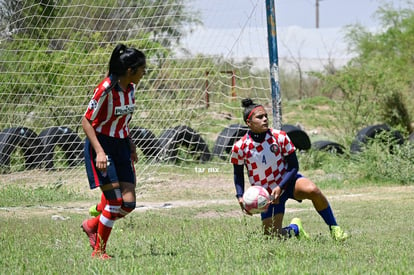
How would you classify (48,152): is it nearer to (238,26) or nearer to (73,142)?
(73,142)

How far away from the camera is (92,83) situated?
45.5ft

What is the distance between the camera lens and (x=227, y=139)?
54.0 feet

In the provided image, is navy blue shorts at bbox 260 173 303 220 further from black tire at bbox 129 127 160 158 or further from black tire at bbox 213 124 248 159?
black tire at bbox 213 124 248 159

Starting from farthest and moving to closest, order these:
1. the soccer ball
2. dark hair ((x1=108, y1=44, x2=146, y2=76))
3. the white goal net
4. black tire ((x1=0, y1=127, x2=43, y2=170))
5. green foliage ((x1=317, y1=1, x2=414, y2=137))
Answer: green foliage ((x1=317, y1=1, x2=414, y2=137)), black tire ((x1=0, y1=127, x2=43, y2=170)), the white goal net, the soccer ball, dark hair ((x1=108, y1=44, x2=146, y2=76))

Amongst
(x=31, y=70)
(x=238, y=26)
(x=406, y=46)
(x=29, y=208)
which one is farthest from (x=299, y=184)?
(x=406, y=46)

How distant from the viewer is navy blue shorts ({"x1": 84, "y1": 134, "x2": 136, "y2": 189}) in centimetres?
688

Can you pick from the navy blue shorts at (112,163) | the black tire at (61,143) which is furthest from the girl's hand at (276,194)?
the black tire at (61,143)

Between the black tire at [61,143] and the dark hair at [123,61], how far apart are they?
7179 mm

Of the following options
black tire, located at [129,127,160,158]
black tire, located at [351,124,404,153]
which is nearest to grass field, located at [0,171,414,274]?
black tire, located at [129,127,160,158]

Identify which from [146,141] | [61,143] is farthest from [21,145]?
[146,141]

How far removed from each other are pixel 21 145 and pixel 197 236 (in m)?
7.13

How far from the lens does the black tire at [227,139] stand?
16.0m

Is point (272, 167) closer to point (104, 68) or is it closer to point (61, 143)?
point (104, 68)

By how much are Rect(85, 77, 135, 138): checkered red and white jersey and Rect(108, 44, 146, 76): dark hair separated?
0.11 metres
